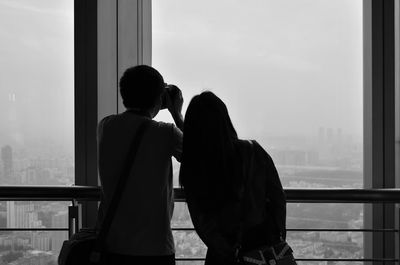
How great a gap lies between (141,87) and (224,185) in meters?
0.31

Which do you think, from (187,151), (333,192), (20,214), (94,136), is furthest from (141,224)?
(20,214)

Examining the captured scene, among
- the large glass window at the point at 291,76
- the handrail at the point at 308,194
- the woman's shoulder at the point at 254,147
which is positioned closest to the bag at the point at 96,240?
the woman's shoulder at the point at 254,147

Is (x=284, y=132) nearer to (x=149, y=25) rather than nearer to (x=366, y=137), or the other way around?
(x=366, y=137)

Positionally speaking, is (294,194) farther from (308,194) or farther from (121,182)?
(121,182)

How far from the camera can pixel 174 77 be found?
83.4 inches

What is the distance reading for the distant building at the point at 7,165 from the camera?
209 centimetres

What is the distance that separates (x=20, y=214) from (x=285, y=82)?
1.17 meters

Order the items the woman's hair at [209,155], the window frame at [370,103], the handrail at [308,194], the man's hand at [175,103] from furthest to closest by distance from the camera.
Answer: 1. the window frame at [370,103]
2. the handrail at [308,194]
3. the man's hand at [175,103]
4. the woman's hair at [209,155]

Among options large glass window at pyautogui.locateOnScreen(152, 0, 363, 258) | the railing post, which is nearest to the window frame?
large glass window at pyautogui.locateOnScreen(152, 0, 363, 258)

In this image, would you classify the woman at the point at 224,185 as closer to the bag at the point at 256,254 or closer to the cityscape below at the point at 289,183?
the bag at the point at 256,254

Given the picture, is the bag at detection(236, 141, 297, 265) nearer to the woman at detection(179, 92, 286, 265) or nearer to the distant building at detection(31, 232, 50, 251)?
the woman at detection(179, 92, 286, 265)

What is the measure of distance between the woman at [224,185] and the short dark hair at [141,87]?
111mm

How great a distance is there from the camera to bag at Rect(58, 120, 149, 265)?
4.05 feet

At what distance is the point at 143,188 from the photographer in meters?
1.23
